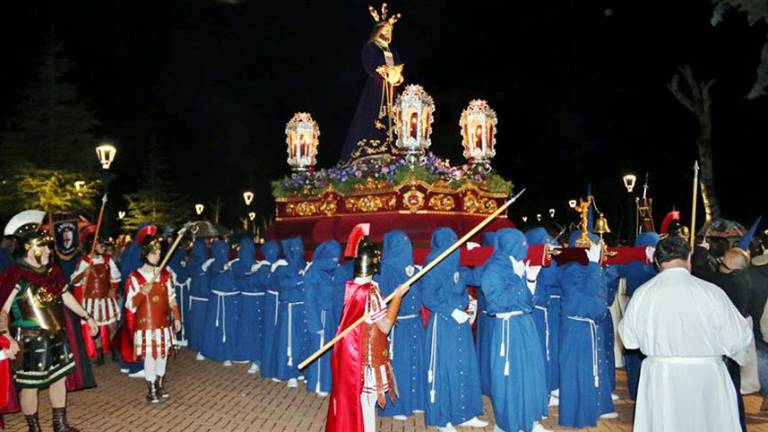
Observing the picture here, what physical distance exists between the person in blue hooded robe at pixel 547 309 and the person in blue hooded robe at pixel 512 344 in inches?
50.4

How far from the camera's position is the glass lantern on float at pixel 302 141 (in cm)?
1592

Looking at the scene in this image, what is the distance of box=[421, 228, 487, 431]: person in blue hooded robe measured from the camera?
7.39 m

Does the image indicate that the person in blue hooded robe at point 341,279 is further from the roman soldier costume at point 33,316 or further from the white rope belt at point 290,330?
the roman soldier costume at point 33,316

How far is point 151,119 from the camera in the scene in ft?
162

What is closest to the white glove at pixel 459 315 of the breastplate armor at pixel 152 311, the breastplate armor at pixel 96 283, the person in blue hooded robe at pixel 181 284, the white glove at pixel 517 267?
the white glove at pixel 517 267

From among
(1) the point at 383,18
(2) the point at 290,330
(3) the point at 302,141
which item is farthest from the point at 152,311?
(1) the point at 383,18

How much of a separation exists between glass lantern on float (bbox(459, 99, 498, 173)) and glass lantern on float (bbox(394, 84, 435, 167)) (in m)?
1.12

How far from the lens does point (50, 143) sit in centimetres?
3162

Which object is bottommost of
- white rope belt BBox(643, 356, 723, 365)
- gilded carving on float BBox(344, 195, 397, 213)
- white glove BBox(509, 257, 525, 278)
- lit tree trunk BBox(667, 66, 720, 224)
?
white rope belt BBox(643, 356, 723, 365)

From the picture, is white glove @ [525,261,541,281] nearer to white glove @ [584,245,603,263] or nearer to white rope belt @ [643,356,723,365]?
white glove @ [584,245,603,263]

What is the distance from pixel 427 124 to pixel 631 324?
861 centimetres

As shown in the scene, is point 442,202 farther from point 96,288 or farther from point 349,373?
point 349,373

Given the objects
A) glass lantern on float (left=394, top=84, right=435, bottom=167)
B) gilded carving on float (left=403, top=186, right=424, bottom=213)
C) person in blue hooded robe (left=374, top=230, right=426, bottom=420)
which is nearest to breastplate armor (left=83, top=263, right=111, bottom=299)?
gilded carving on float (left=403, top=186, right=424, bottom=213)

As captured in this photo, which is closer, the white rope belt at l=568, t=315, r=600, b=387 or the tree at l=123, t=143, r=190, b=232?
the white rope belt at l=568, t=315, r=600, b=387
